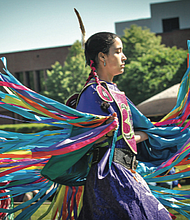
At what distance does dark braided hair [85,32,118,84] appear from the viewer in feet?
7.50

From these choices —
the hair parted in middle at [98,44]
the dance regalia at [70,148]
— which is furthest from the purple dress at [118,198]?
the hair parted in middle at [98,44]

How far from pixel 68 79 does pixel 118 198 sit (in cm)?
2303

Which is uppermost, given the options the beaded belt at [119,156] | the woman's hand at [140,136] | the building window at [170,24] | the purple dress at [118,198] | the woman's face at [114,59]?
the building window at [170,24]

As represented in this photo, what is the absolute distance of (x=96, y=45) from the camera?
2.31 meters

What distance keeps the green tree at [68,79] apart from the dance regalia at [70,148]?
2159 cm

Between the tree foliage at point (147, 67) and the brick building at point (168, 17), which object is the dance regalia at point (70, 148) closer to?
the tree foliage at point (147, 67)

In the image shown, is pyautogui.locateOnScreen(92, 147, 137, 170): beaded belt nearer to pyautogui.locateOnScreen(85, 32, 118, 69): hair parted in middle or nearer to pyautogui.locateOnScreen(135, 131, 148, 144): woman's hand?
pyautogui.locateOnScreen(135, 131, 148, 144): woman's hand

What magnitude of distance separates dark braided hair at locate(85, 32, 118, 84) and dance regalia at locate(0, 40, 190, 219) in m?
0.43

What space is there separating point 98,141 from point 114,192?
0.35 meters

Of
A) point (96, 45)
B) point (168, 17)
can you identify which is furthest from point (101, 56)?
point (168, 17)

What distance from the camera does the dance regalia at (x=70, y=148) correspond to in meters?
1.96

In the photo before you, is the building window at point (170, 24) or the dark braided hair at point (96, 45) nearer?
the dark braided hair at point (96, 45)

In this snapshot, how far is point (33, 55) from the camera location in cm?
2978

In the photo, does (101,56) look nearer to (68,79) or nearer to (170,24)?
(68,79)
